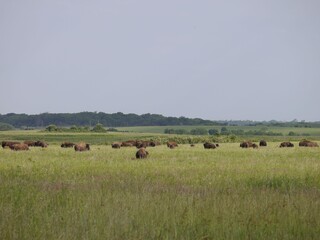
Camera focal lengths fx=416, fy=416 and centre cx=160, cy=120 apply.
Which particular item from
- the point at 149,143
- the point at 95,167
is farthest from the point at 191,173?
the point at 149,143

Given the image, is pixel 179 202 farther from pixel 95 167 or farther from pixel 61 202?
pixel 95 167

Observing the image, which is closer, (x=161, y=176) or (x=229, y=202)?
(x=229, y=202)

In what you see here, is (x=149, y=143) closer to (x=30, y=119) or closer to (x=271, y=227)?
(x=271, y=227)

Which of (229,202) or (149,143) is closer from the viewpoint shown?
(229,202)

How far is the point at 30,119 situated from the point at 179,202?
201 meters

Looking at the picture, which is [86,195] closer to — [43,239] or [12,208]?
[12,208]

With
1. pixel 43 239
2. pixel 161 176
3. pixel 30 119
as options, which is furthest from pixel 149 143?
pixel 30 119

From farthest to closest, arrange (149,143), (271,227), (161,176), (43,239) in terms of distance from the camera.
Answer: (149,143) → (161,176) → (271,227) → (43,239)

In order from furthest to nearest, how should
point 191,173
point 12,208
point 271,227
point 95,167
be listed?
point 95,167
point 191,173
point 12,208
point 271,227

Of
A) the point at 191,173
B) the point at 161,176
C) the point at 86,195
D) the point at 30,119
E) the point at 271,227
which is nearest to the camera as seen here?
the point at 271,227

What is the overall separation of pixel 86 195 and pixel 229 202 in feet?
10.7

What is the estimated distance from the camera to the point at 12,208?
26.0ft

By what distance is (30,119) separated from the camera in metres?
200

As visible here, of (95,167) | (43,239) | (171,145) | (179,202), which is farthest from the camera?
(171,145)
